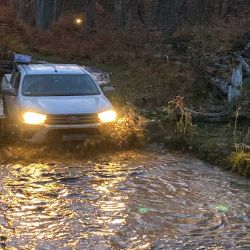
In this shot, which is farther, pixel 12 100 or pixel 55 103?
pixel 12 100

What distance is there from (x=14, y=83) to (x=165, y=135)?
147 inches

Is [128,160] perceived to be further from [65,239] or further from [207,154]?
[65,239]

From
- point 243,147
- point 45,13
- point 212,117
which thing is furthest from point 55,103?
point 45,13

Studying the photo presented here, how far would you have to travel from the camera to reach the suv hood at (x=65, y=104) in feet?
37.9

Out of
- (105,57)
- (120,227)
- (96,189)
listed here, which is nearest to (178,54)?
(105,57)

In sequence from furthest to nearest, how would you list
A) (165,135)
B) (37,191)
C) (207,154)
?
(165,135) → (207,154) → (37,191)

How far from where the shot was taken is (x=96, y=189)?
9.32 metres

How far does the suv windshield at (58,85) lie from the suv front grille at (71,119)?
1.07m

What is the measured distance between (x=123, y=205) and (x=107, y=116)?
369 cm

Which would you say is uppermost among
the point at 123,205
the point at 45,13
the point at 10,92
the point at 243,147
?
the point at 45,13

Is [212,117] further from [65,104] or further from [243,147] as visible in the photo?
[65,104]

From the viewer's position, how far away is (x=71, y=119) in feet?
37.7

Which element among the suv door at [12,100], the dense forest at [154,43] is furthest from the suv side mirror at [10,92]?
the dense forest at [154,43]

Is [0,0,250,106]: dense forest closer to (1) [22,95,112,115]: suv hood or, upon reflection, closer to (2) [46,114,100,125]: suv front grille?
(1) [22,95,112,115]: suv hood
